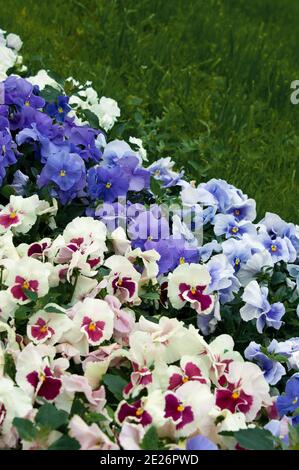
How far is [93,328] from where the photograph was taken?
2.20 meters

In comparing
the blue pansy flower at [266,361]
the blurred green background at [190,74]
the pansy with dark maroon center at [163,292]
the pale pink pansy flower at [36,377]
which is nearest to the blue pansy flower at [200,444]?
the pale pink pansy flower at [36,377]

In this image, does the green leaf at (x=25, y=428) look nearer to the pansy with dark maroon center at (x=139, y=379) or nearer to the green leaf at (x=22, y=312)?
the pansy with dark maroon center at (x=139, y=379)

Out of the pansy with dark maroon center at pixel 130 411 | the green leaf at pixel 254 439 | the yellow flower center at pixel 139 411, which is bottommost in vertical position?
the pansy with dark maroon center at pixel 130 411

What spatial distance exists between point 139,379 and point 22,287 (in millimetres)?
444

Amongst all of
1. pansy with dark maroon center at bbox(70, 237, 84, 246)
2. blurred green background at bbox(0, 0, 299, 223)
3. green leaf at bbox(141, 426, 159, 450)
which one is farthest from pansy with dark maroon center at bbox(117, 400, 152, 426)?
blurred green background at bbox(0, 0, 299, 223)

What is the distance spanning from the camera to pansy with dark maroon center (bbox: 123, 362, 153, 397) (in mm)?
2049

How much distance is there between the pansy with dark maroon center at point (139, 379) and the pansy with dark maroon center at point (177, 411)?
117 millimetres

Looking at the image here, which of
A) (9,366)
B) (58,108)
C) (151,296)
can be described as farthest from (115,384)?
(58,108)

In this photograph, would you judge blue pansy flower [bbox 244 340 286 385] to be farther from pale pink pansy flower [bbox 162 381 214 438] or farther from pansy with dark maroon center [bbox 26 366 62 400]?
pansy with dark maroon center [bbox 26 366 62 400]

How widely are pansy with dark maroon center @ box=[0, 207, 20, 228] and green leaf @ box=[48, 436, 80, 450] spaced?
973 millimetres

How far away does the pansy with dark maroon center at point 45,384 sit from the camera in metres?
2.02

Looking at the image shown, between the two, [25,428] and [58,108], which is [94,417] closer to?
[25,428]

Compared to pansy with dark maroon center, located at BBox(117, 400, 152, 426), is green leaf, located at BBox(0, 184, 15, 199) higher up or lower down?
lower down

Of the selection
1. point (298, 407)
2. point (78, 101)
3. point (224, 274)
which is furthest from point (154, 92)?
point (298, 407)
